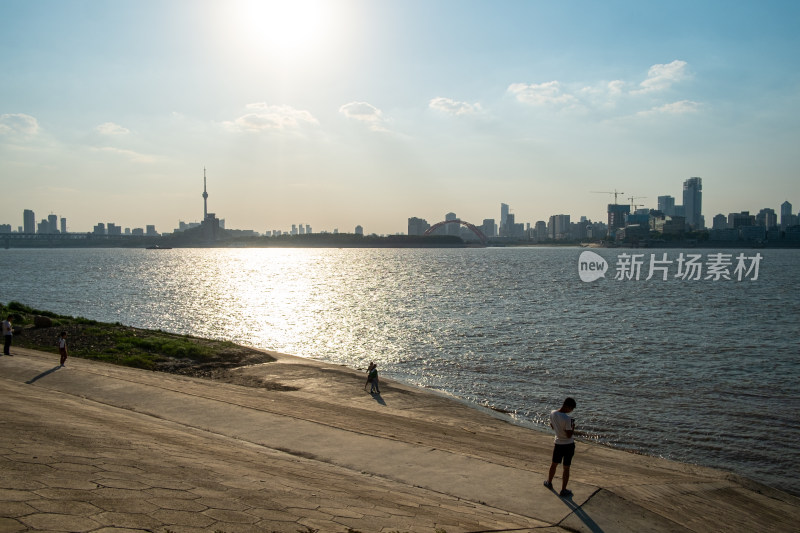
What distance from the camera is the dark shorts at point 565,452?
12.4 m

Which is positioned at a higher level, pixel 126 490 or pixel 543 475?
pixel 126 490

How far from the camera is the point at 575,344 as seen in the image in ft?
127

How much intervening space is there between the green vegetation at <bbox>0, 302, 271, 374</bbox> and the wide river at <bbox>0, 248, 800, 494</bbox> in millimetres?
6085

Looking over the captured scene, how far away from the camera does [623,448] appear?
19.6 m

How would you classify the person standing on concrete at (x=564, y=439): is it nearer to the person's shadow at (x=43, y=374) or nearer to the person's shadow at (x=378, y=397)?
the person's shadow at (x=378, y=397)

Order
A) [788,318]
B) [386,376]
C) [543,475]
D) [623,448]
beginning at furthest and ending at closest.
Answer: [788,318] → [386,376] → [623,448] → [543,475]

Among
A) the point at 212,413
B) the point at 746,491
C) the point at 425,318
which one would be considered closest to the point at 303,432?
the point at 212,413

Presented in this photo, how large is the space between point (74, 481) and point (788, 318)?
57659 millimetres

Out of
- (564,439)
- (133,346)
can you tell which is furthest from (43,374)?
(564,439)

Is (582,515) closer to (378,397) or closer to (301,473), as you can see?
(301,473)

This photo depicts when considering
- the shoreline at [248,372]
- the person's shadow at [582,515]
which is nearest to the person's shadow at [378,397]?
the shoreline at [248,372]

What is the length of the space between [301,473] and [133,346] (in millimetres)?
23076

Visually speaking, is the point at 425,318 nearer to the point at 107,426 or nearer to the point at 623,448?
the point at 623,448

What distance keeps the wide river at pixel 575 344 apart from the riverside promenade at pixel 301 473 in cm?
421
